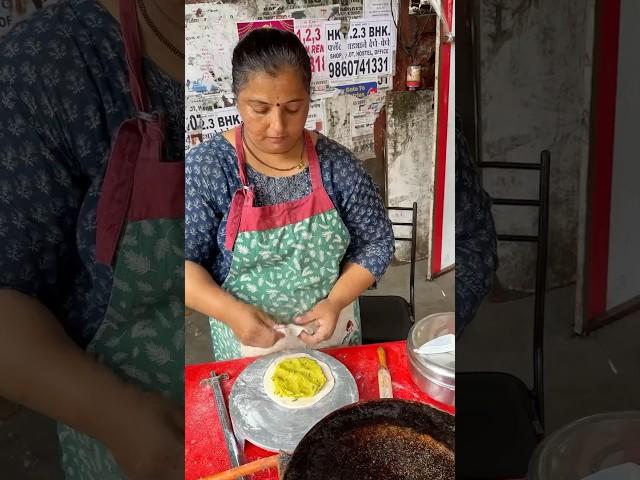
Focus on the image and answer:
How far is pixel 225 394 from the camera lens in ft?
2.18

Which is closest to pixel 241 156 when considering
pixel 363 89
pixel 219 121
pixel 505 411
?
pixel 219 121

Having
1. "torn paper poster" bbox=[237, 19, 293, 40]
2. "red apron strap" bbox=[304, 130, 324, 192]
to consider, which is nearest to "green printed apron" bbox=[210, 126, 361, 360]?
"red apron strap" bbox=[304, 130, 324, 192]

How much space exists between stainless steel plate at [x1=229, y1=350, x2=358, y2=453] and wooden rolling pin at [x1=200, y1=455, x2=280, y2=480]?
1cm

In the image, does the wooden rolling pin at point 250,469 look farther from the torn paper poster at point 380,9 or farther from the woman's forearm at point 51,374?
the torn paper poster at point 380,9

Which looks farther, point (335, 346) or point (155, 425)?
point (335, 346)

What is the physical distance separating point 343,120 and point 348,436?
0.37 metres

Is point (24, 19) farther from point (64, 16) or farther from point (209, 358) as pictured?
point (209, 358)

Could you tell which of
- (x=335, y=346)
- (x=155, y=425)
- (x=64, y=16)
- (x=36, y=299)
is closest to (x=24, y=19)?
(x=64, y=16)

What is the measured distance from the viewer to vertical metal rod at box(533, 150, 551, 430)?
0.37 meters

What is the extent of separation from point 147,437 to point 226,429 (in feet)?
0.74

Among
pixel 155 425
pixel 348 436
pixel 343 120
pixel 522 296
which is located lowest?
pixel 348 436

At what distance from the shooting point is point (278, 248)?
65 cm

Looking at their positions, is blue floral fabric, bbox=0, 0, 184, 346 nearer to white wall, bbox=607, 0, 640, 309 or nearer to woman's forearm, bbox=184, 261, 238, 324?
woman's forearm, bbox=184, 261, 238, 324

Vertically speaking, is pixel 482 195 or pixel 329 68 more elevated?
pixel 329 68
